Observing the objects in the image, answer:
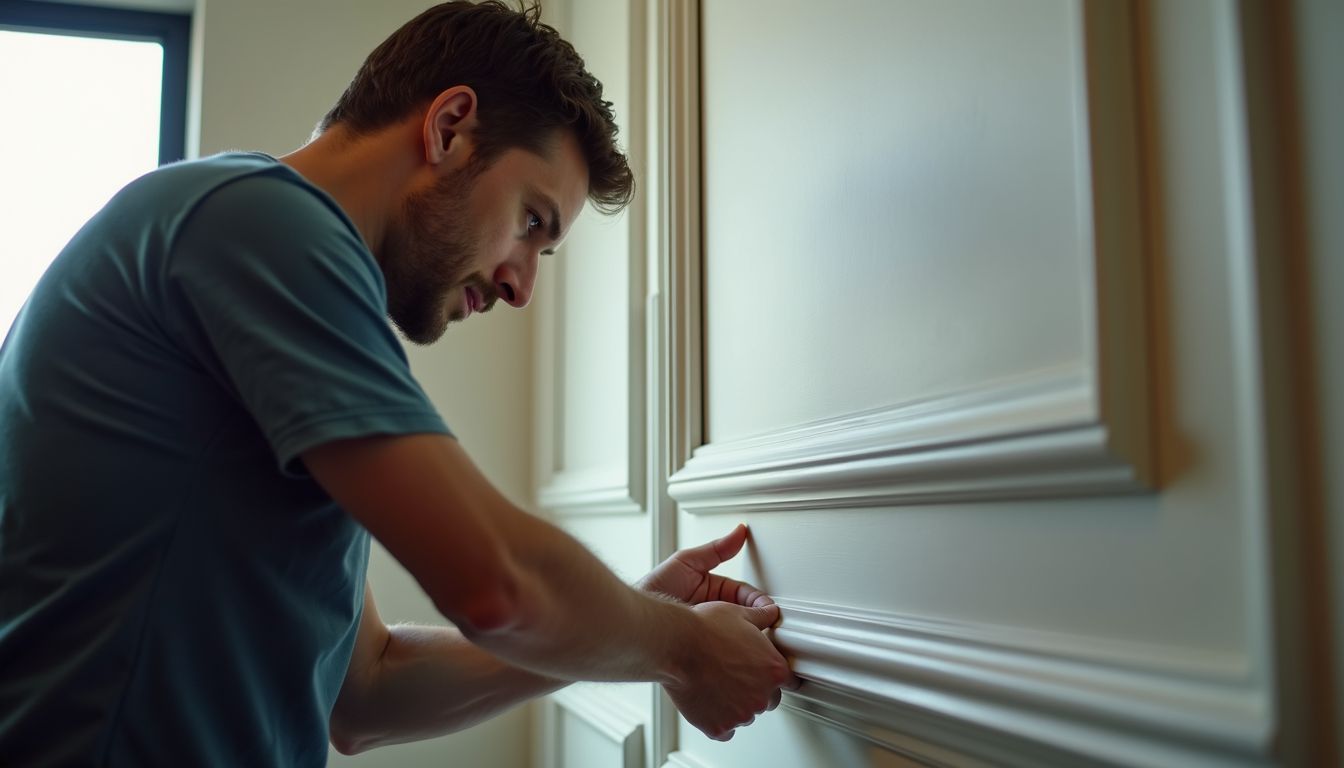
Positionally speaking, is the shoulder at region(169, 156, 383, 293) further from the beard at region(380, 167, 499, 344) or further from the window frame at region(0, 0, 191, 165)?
the window frame at region(0, 0, 191, 165)

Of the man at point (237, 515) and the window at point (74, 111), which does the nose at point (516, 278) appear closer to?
the man at point (237, 515)

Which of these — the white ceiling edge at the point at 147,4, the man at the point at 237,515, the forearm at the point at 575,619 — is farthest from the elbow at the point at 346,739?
the white ceiling edge at the point at 147,4

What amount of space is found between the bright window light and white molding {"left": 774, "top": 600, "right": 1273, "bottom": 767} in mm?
1712

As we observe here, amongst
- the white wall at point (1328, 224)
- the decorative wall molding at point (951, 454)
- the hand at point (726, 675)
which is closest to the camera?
the white wall at point (1328, 224)

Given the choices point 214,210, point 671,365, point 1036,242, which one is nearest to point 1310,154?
point 1036,242

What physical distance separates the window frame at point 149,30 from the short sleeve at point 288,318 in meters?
1.45

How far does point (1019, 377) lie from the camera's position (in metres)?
0.61

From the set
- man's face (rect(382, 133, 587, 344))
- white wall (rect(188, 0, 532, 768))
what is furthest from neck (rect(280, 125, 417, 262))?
white wall (rect(188, 0, 532, 768))

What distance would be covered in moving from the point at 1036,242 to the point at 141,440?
1.96ft

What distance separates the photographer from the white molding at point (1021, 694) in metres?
0.47

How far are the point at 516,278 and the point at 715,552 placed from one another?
349 millimetres

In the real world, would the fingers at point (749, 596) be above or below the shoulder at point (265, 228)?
below

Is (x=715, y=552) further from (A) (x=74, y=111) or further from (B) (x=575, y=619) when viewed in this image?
(A) (x=74, y=111)

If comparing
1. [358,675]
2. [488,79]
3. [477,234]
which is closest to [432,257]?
[477,234]
